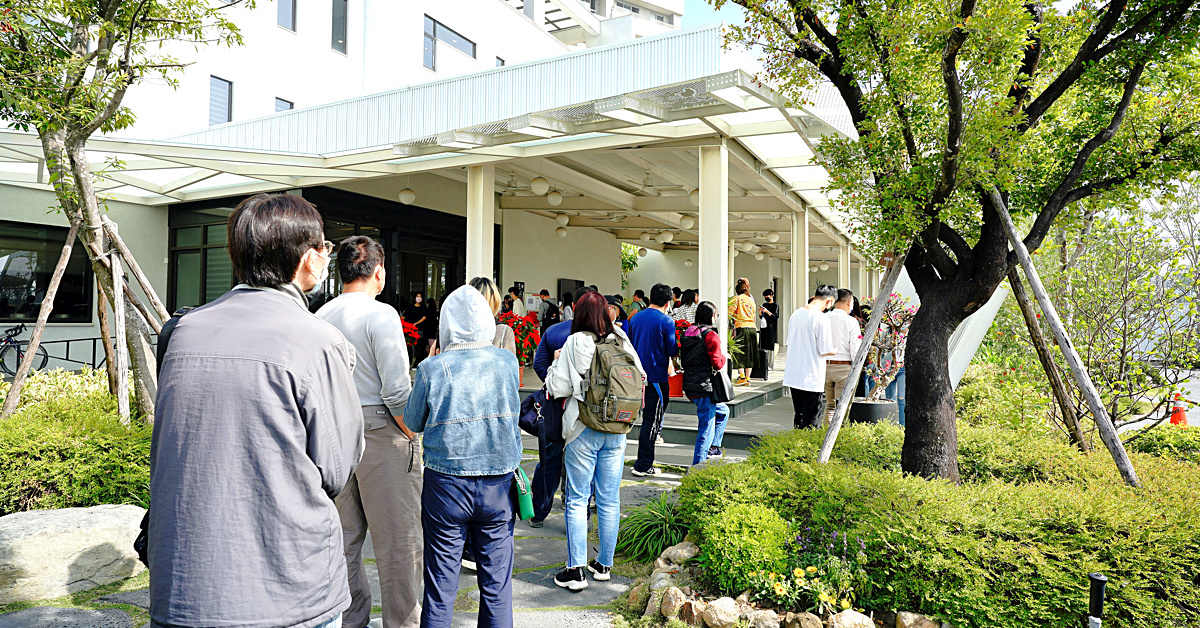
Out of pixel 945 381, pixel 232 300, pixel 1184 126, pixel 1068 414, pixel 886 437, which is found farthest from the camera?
pixel 886 437

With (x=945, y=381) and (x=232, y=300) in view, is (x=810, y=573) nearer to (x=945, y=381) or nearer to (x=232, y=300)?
(x=945, y=381)

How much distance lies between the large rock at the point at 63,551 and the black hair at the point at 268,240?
9.60 ft

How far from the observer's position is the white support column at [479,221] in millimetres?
10664

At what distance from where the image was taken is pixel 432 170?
10.9m

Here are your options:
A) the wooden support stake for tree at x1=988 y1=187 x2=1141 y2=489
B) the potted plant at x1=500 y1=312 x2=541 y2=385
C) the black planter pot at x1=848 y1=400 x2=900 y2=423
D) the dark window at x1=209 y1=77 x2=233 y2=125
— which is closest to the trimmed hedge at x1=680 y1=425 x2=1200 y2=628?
the wooden support stake for tree at x1=988 y1=187 x2=1141 y2=489

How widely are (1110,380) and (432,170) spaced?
8.94m

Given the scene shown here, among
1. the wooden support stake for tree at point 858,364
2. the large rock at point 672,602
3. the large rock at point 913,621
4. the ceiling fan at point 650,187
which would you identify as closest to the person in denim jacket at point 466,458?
the large rock at point 672,602

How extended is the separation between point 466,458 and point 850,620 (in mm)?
1840

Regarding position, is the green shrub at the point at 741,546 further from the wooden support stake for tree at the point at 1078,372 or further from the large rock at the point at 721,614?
the wooden support stake for tree at the point at 1078,372

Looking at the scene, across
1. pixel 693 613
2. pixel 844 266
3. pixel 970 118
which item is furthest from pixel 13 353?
→ pixel 844 266

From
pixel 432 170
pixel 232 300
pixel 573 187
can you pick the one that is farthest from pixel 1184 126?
pixel 573 187

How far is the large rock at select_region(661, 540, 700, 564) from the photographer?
371cm

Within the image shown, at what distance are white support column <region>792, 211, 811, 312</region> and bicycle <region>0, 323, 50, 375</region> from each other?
12764 mm

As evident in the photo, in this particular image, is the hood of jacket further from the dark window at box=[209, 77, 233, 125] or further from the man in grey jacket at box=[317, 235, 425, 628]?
the dark window at box=[209, 77, 233, 125]
